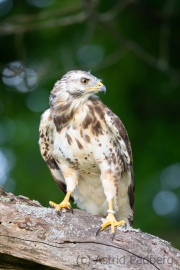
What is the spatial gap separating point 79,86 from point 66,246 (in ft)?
6.64

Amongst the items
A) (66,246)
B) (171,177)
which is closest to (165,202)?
(171,177)

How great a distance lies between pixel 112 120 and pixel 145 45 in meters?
5.05

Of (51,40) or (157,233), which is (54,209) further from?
(51,40)

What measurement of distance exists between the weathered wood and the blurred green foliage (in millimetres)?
4703

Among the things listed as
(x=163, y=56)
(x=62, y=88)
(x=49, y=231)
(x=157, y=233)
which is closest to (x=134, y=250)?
(x=49, y=231)

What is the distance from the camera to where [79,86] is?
24.0 ft

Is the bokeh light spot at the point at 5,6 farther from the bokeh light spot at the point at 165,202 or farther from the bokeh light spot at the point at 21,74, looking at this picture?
the bokeh light spot at the point at 165,202

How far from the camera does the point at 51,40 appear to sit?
39.3 ft

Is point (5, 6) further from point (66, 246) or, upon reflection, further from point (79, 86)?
point (66, 246)

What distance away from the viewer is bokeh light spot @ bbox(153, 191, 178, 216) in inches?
457

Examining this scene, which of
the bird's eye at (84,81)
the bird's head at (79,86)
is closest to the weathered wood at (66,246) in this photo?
the bird's head at (79,86)

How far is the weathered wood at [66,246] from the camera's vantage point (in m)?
6.08

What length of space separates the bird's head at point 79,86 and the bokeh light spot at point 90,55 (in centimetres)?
406

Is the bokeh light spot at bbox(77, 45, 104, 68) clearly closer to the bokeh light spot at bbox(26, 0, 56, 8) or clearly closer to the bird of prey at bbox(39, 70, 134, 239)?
the bokeh light spot at bbox(26, 0, 56, 8)
